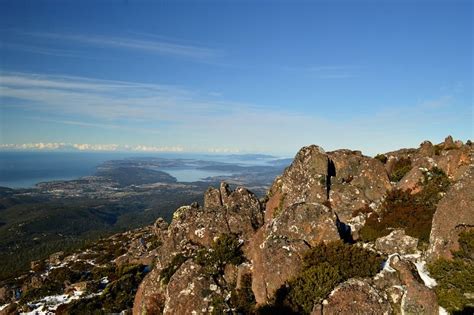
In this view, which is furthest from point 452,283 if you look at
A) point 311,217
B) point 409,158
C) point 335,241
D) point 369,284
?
point 409,158

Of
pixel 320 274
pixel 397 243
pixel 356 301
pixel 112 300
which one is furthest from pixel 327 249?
pixel 112 300

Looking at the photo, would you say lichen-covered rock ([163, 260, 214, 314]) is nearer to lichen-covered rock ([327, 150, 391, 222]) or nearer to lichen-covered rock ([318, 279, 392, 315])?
lichen-covered rock ([318, 279, 392, 315])

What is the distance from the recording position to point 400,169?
3550 centimetres

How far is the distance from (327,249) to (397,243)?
5247 mm

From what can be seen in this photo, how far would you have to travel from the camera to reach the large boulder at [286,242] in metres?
19.6

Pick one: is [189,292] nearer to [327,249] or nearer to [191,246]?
[327,249]

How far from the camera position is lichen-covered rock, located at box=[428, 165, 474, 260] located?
18.9 metres

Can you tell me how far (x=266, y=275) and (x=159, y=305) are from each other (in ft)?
28.8

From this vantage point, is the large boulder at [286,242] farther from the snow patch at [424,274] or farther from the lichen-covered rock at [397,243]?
the snow patch at [424,274]

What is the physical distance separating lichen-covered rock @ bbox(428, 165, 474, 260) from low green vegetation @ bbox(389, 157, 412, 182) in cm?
1285

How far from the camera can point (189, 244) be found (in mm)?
30156

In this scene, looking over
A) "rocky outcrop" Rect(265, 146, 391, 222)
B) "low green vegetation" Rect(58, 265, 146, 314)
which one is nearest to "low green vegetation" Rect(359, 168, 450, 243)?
"rocky outcrop" Rect(265, 146, 391, 222)

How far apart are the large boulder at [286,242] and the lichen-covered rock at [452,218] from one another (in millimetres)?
5422

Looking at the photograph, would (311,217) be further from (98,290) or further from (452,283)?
(98,290)
